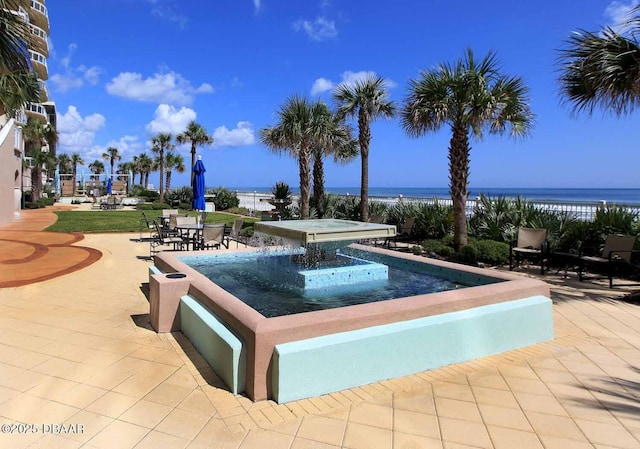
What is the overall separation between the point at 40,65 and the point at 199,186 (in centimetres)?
4517

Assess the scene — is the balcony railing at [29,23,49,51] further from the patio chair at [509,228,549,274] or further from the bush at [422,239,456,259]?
the patio chair at [509,228,549,274]

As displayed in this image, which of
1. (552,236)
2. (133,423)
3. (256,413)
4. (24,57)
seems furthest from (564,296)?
(24,57)

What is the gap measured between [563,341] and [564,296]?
2642mm

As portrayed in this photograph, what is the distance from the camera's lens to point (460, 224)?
11289mm

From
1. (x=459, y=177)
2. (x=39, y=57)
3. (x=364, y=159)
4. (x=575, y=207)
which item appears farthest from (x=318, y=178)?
(x=39, y=57)

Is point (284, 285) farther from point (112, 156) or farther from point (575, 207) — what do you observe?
point (112, 156)

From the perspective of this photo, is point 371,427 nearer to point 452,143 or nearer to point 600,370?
point 600,370

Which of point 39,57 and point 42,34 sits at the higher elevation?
point 42,34

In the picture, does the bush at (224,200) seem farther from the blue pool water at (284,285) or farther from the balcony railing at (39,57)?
the balcony railing at (39,57)

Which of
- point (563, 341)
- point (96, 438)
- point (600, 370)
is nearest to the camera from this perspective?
point (96, 438)

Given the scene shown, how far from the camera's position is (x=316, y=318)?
381cm

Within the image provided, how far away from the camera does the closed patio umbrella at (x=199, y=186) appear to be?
46.0ft

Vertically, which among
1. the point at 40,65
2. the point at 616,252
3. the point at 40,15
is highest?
the point at 40,15

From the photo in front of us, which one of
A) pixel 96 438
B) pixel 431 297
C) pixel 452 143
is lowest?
pixel 96 438
